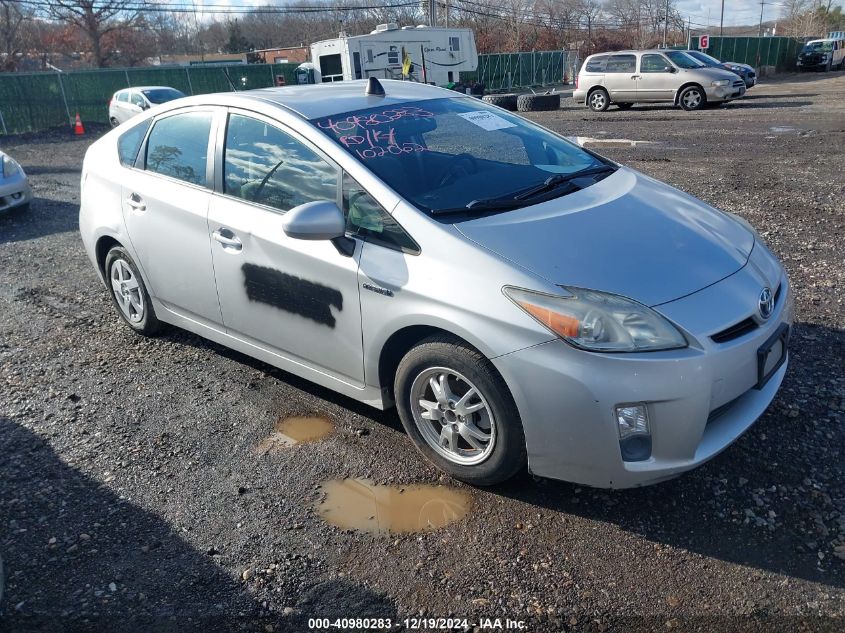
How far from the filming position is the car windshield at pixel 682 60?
1909 centimetres

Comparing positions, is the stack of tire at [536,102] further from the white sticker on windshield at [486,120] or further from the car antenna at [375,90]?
the car antenna at [375,90]

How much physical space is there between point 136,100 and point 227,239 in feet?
65.9

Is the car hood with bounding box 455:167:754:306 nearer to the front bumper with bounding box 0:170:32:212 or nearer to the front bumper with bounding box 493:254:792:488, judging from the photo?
the front bumper with bounding box 493:254:792:488

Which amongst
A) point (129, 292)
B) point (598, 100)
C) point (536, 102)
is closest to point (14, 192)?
point (129, 292)

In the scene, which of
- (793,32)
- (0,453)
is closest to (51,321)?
(0,453)

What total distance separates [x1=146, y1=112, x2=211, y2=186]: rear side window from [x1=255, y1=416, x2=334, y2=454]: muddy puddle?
4.90 feet

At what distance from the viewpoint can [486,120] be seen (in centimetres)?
421

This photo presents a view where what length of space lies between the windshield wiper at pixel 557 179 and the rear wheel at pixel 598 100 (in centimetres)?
1776

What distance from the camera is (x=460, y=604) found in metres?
2.57

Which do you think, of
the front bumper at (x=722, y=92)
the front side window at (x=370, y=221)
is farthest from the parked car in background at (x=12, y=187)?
the front bumper at (x=722, y=92)

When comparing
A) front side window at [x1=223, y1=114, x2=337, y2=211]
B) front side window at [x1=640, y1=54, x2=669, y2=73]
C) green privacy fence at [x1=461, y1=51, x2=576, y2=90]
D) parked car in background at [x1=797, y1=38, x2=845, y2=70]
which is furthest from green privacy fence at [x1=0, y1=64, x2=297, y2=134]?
parked car in background at [x1=797, y1=38, x2=845, y2=70]

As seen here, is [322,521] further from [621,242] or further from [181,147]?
[181,147]

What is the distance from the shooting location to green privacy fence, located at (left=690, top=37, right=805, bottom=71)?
40.1 metres

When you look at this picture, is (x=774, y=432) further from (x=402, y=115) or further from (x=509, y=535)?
(x=402, y=115)
